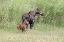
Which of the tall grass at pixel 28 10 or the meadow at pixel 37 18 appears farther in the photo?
the tall grass at pixel 28 10

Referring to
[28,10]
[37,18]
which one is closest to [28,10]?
[28,10]

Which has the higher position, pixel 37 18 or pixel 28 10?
pixel 28 10

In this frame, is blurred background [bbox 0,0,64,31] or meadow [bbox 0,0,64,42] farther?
blurred background [bbox 0,0,64,31]

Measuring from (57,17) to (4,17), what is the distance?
4736mm

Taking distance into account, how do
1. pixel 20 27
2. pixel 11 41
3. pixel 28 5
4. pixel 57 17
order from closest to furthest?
pixel 11 41
pixel 20 27
pixel 28 5
pixel 57 17

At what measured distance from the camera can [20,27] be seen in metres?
14.0

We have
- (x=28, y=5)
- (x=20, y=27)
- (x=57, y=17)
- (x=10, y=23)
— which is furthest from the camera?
(x=57, y=17)

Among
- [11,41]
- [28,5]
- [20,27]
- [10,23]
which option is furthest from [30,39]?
[28,5]

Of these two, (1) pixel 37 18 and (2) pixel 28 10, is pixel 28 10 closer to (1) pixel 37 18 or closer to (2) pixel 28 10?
(2) pixel 28 10

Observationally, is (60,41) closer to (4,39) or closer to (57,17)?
(4,39)

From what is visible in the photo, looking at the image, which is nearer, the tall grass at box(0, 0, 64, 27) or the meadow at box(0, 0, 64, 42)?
the meadow at box(0, 0, 64, 42)

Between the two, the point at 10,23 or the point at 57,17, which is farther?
the point at 57,17

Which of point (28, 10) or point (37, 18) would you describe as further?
point (37, 18)

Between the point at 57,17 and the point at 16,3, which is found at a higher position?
the point at 16,3
